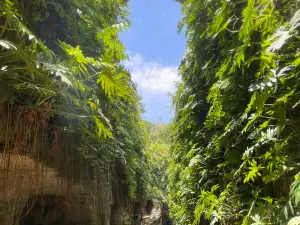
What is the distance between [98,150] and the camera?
11.8 ft

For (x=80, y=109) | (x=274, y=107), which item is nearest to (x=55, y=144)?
(x=80, y=109)

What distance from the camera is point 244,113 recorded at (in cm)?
196

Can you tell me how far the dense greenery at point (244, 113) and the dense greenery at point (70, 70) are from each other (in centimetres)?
86

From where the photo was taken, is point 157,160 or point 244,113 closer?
point 244,113

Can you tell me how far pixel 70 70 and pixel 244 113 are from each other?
4.21 feet

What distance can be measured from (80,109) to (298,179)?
207 centimetres

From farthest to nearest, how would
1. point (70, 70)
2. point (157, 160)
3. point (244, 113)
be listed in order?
point (157, 160), point (70, 70), point (244, 113)

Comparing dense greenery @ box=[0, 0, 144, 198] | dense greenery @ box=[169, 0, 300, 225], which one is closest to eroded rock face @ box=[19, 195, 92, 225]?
dense greenery @ box=[0, 0, 144, 198]

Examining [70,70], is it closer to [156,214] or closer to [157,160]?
[157,160]

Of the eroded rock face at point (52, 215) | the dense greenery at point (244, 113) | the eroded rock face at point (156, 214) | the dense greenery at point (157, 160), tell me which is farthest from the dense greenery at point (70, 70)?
the eroded rock face at point (156, 214)

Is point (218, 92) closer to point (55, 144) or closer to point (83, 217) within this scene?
point (55, 144)

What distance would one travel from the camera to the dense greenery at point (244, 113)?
65.6 inches

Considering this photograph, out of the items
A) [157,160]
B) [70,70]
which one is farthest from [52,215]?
[70,70]

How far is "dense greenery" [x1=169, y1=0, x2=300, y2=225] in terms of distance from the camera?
5.47 feet
